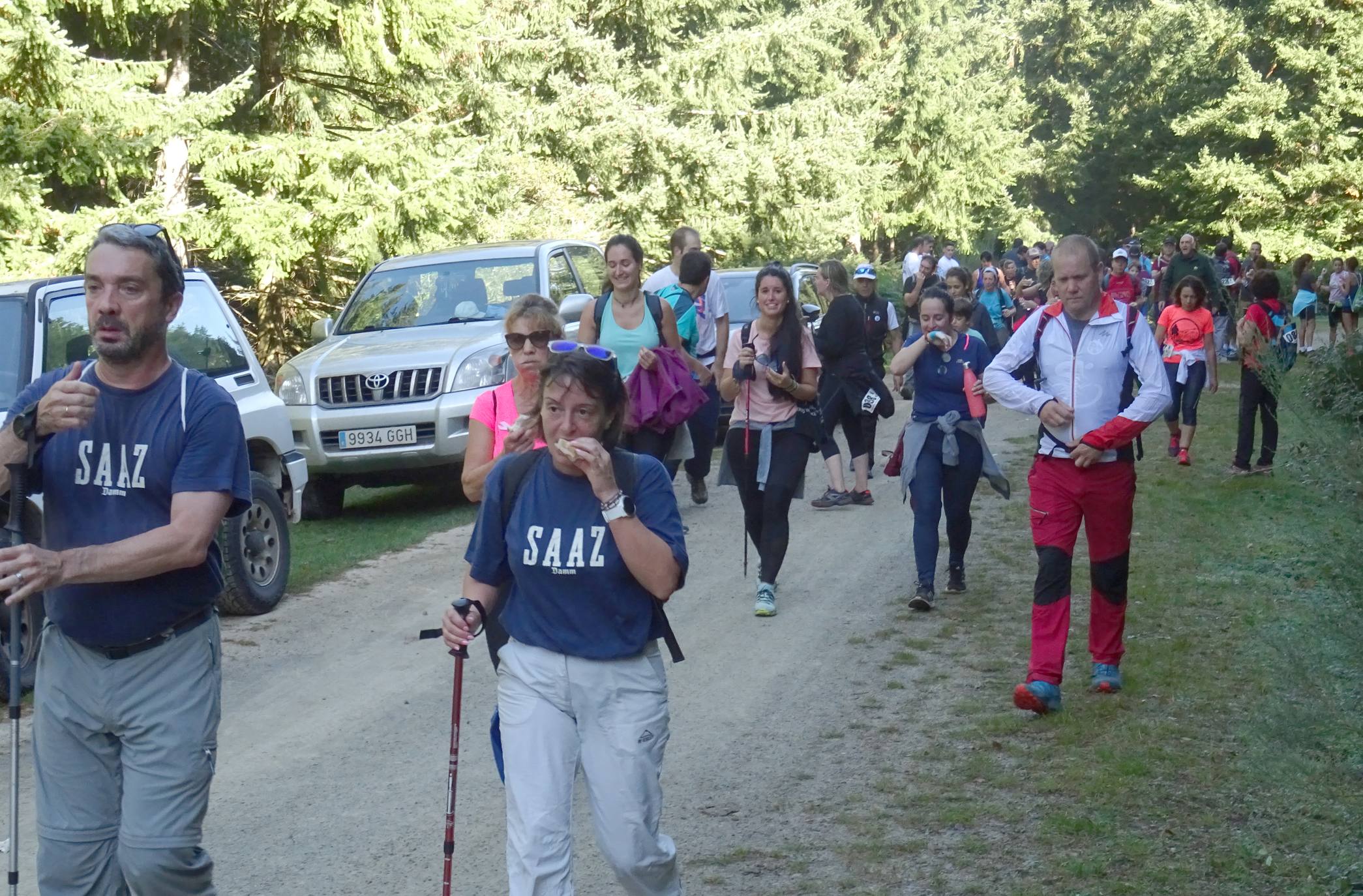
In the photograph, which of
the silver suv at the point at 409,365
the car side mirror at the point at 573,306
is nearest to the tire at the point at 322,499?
the silver suv at the point at 409,365

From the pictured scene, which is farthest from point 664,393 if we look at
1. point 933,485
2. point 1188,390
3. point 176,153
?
point 176,153

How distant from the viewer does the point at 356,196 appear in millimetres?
20547

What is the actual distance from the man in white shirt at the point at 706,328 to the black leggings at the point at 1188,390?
496 cm

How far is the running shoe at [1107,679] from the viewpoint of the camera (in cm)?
710

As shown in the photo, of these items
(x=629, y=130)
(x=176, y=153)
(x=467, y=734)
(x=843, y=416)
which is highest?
(x=629, y=130)

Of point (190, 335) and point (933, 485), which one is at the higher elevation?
point (190, 335)

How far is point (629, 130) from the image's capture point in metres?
31.3

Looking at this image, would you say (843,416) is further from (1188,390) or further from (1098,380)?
(1098,380)

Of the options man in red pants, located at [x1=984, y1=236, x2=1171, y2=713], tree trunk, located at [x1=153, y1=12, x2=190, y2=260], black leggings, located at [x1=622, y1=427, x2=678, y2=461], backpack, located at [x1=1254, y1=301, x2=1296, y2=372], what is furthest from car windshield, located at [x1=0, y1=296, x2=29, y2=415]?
tree trunk, located at [x1=153, y1=12, x2=190, y2=260]

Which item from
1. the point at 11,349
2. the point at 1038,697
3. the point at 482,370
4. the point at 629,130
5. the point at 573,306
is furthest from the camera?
the point at 629,130

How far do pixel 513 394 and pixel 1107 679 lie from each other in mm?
3316

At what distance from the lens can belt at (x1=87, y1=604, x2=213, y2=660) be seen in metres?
3.68

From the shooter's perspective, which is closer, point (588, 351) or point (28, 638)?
point (588, 351)

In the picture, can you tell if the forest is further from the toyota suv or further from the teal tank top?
the teal tank top
